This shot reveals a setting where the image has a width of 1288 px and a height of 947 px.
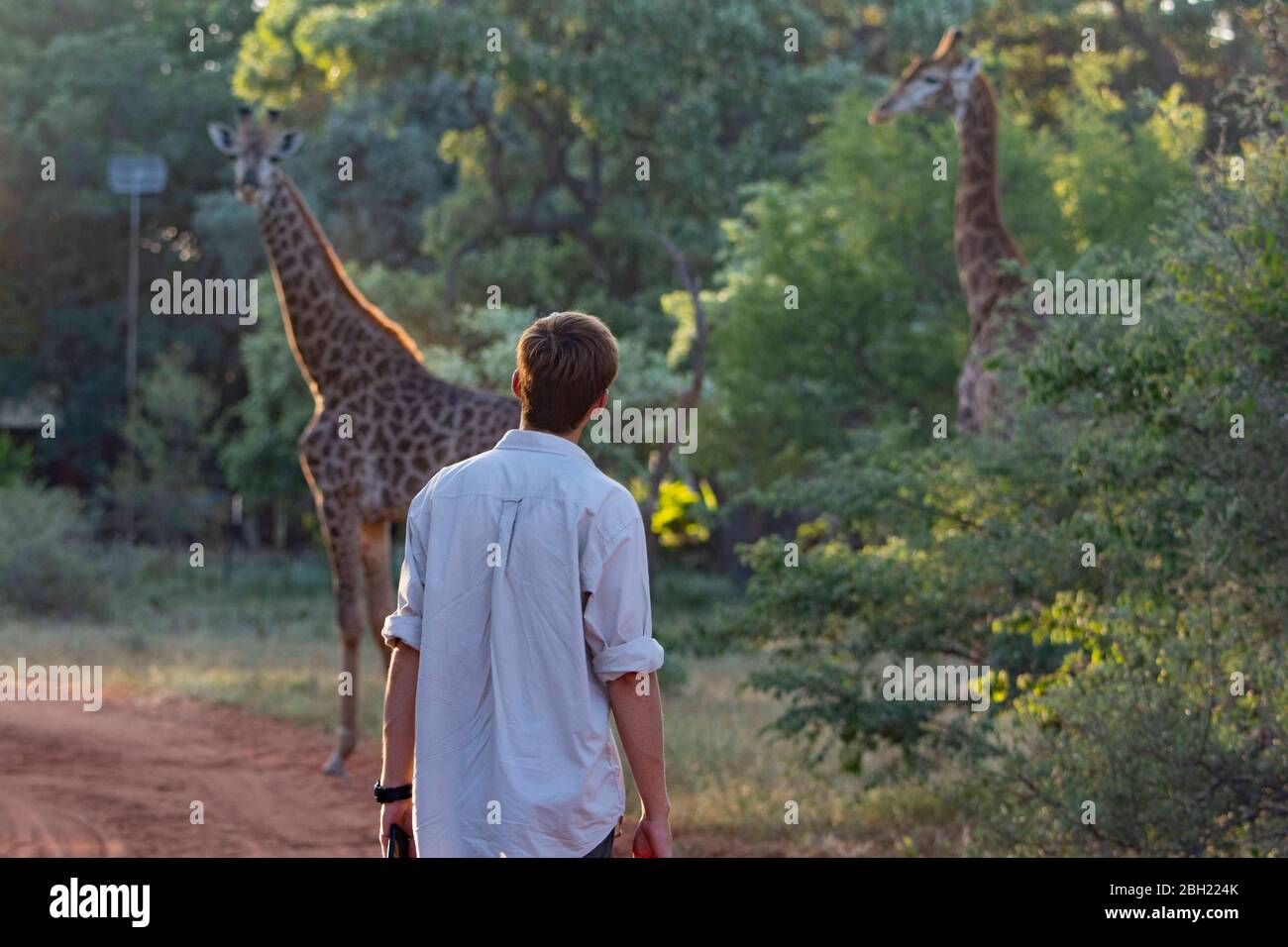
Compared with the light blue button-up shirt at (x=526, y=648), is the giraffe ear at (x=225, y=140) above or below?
above

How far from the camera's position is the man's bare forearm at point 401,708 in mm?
3467

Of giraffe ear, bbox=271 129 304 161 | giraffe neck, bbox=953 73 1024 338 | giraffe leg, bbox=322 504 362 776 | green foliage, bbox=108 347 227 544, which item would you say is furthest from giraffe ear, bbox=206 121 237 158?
green foliage, bbox=108 347 227 544

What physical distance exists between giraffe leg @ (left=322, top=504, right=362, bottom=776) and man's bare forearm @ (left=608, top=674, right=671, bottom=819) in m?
6.93

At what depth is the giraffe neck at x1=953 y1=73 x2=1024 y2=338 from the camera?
11367 mm

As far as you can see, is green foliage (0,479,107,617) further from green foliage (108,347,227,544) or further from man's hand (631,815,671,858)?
man's hand (631,815,671,858)

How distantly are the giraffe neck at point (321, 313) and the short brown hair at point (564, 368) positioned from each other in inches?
289

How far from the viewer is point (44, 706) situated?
11.9 metres

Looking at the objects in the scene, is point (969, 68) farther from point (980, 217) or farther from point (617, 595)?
point (617, 595)

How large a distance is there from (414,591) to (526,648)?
0.29 meters

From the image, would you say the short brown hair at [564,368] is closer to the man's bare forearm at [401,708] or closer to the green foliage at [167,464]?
the man's bare forearm at [401,708]
